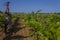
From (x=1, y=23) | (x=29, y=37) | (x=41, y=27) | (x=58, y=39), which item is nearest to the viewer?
(x=58, y=39)

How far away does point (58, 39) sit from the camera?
834 centimetres

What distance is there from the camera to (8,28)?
13641 mm

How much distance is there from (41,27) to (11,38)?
71.9 inches

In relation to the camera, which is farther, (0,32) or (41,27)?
(0,32)

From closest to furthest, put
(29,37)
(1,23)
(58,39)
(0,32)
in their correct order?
(58,39) < (29,37) < (0,32) < (1,23)

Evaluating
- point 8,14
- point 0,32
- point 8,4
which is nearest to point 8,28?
point 0,32

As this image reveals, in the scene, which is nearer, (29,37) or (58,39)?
(58,39)

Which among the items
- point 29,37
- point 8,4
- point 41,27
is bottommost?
point 29,37

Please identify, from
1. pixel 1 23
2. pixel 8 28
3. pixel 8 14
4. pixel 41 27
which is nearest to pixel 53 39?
pixel 41 27

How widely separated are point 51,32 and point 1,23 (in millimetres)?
6026

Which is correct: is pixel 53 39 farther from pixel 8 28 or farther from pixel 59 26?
pixel 8 28

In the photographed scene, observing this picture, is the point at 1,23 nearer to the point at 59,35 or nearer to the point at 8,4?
the point at 8,4

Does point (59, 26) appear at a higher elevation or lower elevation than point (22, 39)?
higher

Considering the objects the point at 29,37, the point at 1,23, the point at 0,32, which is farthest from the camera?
the point at 1,23
